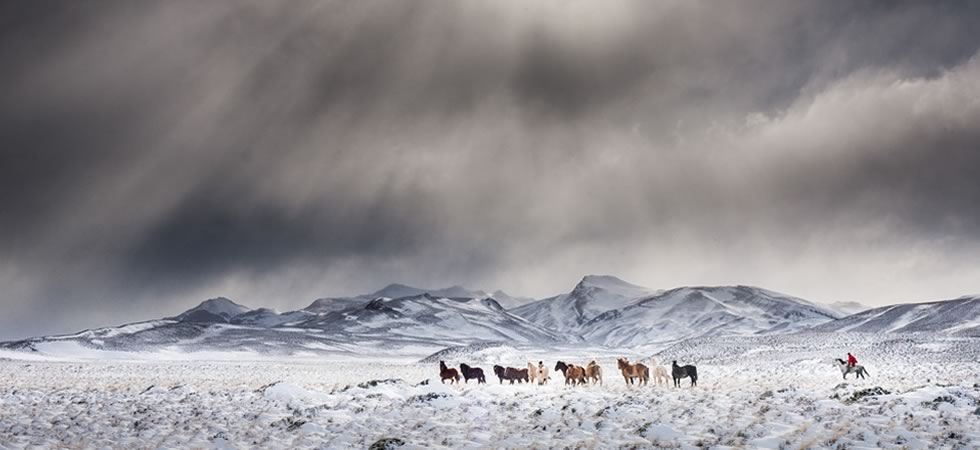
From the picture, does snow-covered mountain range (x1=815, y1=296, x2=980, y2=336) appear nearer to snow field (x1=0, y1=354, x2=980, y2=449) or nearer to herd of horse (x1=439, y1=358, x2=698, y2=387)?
herd of horse (x1=439, y1=358, x2=698, y2=387)

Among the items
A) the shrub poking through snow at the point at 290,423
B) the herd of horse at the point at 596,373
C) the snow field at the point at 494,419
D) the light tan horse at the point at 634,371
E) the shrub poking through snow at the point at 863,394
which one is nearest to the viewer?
the snow field at the point at 494,419

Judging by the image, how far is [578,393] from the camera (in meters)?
28.2

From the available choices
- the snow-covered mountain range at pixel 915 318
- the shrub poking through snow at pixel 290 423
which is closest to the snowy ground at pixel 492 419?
the shrub poking through snow at pixel 290 423

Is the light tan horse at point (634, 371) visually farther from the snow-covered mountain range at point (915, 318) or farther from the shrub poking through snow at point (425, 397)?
the snow-covered mountain range at point (915, 318)

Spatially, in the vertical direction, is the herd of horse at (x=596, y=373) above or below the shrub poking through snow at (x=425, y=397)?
above

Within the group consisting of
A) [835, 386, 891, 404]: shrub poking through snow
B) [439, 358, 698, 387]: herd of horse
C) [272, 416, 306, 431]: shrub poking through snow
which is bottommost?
[272, 416, 306, 431]: shrub poking through snow

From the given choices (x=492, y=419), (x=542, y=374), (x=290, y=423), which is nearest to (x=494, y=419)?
(x=492, y=419)

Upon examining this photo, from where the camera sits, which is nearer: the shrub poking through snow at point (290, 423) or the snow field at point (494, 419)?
the snow field at point (494, 419)

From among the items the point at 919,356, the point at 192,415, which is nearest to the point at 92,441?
the point at 192,415

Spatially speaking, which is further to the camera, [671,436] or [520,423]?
[520,423]

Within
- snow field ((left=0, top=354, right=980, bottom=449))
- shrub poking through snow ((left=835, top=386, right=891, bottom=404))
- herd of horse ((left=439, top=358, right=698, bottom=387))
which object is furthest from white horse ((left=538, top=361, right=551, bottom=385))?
shrub poking through snow ((left=835, top=386, right=891, bottom=404))

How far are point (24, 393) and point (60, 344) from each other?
126 meters

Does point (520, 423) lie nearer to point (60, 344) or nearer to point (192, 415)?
point (192, 415)

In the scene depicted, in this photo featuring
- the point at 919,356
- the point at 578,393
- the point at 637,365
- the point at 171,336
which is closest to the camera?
the point at 578,393
